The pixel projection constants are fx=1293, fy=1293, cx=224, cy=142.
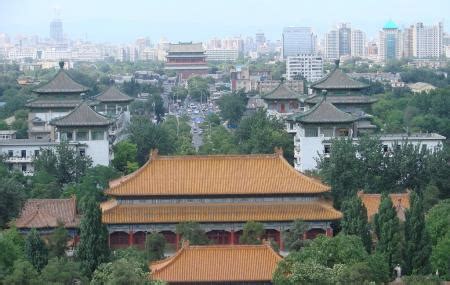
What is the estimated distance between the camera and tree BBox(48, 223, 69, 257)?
101 feet

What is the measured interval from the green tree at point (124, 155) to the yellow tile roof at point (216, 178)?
12705mm

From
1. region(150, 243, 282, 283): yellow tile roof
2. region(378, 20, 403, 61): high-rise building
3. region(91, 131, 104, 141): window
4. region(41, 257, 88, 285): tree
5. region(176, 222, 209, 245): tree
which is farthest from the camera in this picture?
region(378, 20, 403, 61): high-rise building

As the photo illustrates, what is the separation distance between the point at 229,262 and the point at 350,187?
12.6 m

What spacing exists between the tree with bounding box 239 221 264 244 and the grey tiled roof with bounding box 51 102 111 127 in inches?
595

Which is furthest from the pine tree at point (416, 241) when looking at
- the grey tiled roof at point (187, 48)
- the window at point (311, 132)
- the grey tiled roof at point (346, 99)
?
the grey tiled roof at point (187, 48)

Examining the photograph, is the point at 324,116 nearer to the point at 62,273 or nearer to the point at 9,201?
the point at 9,201

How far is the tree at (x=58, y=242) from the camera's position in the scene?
30.9 m

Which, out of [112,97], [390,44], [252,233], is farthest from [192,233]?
[390,44]

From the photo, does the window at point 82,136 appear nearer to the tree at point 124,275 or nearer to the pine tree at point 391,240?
the pine tree at point 391,240

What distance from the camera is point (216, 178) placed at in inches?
1324

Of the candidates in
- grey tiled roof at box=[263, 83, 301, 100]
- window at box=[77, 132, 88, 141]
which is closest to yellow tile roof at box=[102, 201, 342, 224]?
window at box=[77, 132, 88, 141]

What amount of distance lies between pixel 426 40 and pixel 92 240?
161 meters

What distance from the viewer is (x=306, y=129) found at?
45938 millimetres

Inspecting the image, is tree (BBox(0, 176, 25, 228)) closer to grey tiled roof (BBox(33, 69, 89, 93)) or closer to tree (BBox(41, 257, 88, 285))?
tree (BBox(41, 257, 88, 285))
